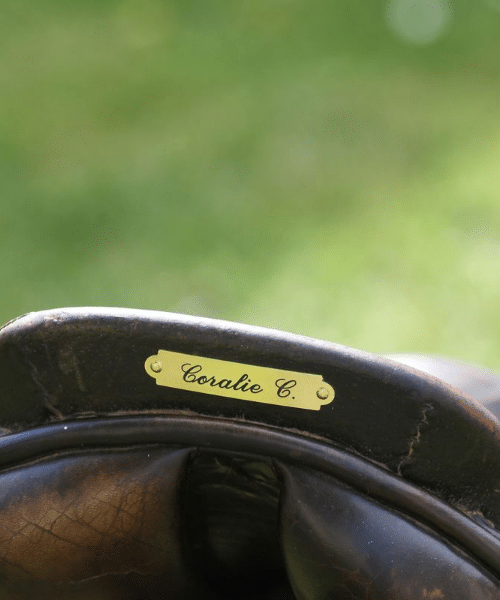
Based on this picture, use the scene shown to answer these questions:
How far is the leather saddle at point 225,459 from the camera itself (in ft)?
1.79

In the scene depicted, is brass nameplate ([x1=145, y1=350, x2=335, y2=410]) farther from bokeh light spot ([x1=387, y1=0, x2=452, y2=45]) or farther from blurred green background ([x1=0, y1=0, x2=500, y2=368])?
bokeh light spot ([x1=387, y1=0, x2=452, y2=45])

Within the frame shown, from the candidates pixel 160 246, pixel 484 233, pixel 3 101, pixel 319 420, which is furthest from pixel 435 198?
pixel 319 420

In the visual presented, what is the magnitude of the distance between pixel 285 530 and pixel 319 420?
0.07 meters

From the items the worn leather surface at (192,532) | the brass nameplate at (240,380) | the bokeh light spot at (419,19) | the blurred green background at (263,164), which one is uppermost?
the brass nameplate at (240,380)

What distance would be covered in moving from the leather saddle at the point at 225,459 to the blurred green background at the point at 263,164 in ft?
5.60

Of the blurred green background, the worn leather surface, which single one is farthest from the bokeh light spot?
the worn leather surface

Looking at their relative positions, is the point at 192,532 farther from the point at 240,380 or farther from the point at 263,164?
the point at 263,164

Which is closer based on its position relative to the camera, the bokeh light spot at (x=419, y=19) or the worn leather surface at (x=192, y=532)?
the worn leather surface at (x=192, y=532)

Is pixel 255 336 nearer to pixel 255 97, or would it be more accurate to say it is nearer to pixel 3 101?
pixel 255 97

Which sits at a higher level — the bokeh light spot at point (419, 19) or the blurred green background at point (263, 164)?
the bokeh light spot at point (419, 19)

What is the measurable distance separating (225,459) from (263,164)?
2.50m

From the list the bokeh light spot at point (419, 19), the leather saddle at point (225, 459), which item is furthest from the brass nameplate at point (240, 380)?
the bokeh light spot at point (419, 19)

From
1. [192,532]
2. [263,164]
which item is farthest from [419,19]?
[192,532]

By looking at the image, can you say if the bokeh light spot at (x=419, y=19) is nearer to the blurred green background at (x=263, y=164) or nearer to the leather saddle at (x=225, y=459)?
the blurred green background at (x=263, y=164)
